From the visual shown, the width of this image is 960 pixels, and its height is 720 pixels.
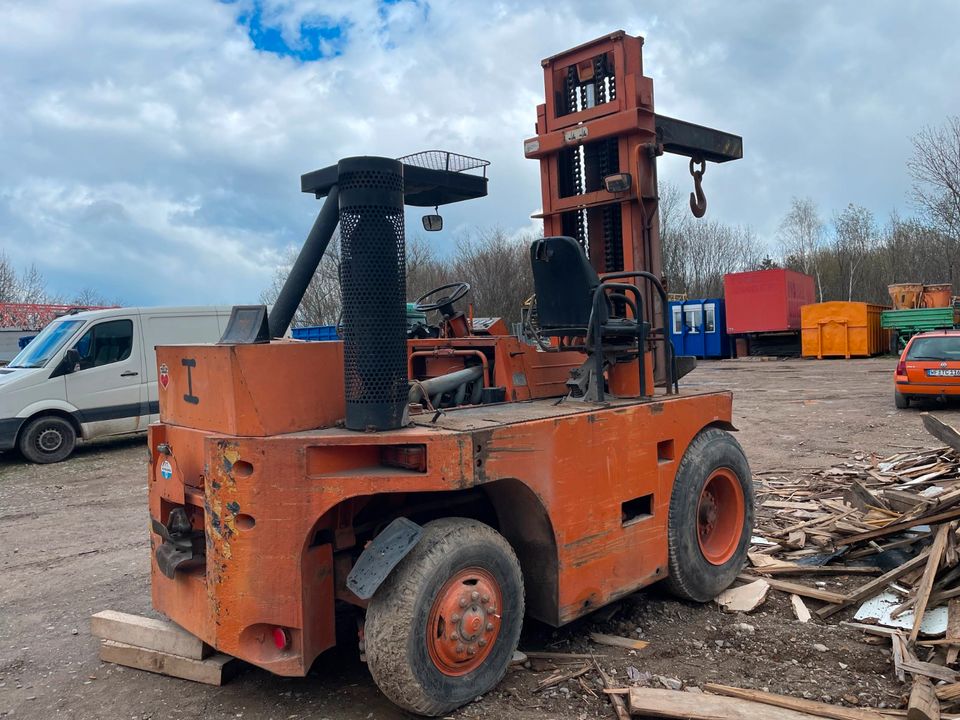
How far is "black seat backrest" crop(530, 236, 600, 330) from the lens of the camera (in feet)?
15.0

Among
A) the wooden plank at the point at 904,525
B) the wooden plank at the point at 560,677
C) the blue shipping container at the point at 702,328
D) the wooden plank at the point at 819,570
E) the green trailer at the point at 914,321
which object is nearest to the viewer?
the wooden plank at the point at 560,677

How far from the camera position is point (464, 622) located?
359 centimetres

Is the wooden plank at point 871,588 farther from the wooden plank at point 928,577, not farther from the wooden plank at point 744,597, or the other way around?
the wooden plank at point 744,597

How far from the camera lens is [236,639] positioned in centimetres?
350

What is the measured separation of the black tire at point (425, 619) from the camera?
338cm

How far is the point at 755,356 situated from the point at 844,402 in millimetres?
15602

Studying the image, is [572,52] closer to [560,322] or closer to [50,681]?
[560,322]

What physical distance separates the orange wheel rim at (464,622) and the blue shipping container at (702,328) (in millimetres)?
28681

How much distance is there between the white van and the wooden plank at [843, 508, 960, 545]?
10257 mm

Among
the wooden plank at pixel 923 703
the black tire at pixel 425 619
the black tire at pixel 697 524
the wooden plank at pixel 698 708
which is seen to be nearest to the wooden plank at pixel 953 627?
the wooden plank at pixel 923 703

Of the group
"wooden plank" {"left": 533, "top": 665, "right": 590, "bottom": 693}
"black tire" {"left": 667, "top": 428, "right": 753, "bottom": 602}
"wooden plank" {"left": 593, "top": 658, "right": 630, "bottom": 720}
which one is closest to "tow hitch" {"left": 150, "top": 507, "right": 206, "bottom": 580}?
"wooden plank" {"left": 533, "top": 665, "right": 590, "bottom": 693}

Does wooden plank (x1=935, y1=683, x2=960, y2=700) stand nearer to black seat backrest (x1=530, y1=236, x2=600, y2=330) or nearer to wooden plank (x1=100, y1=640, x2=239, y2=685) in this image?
black seat backrest (x1=530, y1=236, x2=600, y2=330)

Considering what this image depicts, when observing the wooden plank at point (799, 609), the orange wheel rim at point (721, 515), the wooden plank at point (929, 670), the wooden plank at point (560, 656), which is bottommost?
the wooden plank at point (799, 609)

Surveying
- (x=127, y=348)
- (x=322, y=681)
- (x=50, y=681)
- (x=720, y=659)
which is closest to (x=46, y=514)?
(x=127, y=348)
